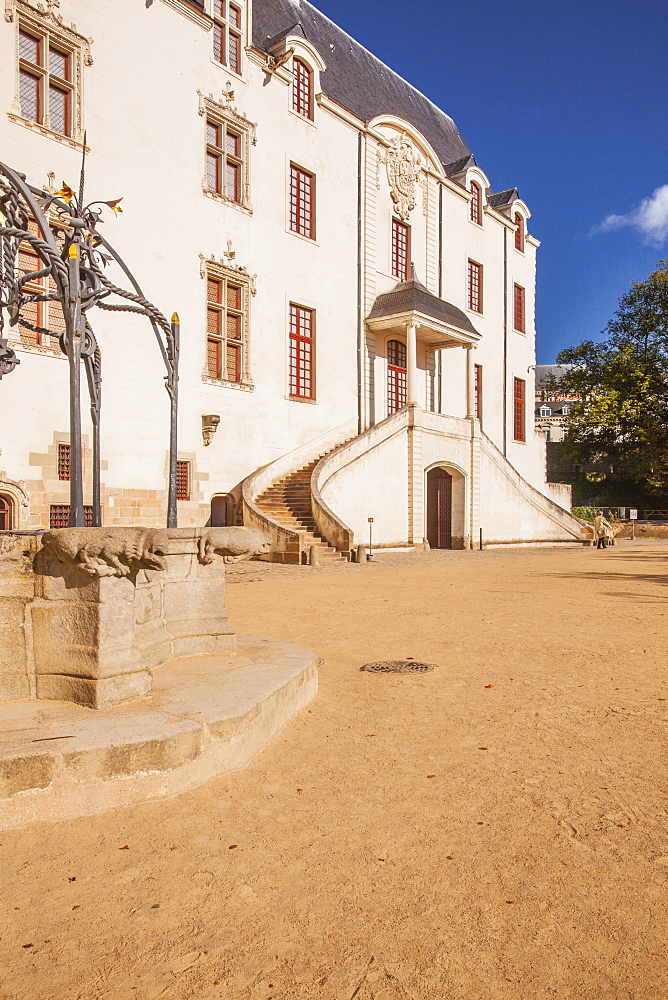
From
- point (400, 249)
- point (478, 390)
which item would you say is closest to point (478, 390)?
point (478, 390)

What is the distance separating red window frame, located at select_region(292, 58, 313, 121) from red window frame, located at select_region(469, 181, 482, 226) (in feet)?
31.9

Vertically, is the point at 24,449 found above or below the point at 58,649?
above

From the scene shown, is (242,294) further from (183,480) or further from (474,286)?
(474,286)

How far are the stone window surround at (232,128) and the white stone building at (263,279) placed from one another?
6cm

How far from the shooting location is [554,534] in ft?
86.6

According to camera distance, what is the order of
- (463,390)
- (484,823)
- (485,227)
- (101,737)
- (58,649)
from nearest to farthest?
1. (484,823)
2. (101,737)
3. (58,649)
4. (463,390)
5. (485,227)

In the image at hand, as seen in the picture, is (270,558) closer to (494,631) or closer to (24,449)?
(24,449)

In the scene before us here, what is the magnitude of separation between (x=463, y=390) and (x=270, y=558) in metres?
14.9

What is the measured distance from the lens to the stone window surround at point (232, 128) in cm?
1888

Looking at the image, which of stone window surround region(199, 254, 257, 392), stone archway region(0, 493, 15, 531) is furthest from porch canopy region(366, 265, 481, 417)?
stone archway region(0, 493, 15, 531)

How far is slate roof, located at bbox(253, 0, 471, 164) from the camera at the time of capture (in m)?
22.7

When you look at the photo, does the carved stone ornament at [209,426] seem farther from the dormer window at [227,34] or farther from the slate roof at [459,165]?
the slate roof at [459,165]

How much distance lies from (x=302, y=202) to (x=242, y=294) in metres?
4.43

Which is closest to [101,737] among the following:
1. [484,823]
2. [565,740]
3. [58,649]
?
[58,649]
